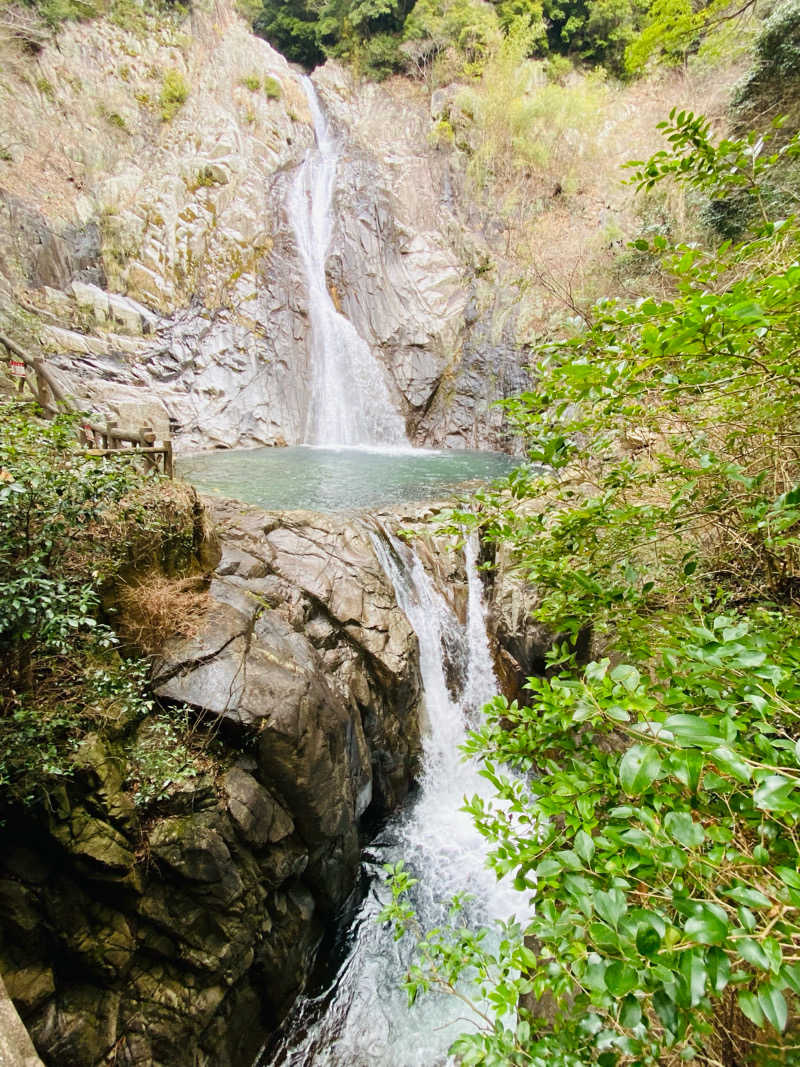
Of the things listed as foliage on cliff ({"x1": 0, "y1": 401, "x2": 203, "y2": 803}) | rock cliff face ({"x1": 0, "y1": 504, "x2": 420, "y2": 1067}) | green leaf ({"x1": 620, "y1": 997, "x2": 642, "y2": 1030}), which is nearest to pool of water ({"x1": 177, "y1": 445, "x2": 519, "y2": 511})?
rock cliff face ({"x1": 0, "y1": 504, "x2": 420, "y2": 1067})

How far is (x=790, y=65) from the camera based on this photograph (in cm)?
870

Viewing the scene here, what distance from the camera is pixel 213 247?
661 inches

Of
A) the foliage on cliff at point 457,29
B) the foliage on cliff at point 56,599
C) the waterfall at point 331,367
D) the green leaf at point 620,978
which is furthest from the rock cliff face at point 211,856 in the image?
the foliage on cliff at point 457,29

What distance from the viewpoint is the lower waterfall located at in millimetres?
3689

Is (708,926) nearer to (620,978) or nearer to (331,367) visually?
(620,978)

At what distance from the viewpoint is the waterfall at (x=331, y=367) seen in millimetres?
17203

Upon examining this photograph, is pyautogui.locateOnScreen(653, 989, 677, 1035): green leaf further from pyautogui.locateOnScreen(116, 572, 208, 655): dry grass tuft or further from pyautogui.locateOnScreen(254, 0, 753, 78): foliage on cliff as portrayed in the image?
pyautogui.locateOnScreen(254, 0, 753, 78): foliage on cliff

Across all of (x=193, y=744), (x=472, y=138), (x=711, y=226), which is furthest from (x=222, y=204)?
(x=193, y=744)

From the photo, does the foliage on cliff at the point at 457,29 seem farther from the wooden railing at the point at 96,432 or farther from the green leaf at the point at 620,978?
the green leaf at the point at 620,978

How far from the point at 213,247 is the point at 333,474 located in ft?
40.0

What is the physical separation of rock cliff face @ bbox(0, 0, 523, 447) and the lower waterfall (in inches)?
368

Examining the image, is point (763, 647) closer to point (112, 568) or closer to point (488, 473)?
point (112, 568)

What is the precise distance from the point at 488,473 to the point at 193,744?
1112 centimetres

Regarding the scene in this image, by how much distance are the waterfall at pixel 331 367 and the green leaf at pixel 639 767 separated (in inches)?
660
